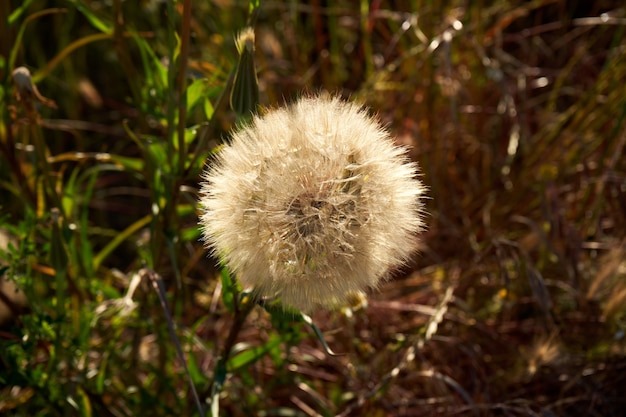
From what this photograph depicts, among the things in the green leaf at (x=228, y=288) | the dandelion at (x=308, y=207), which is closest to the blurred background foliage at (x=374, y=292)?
the green leaf at (x=228, y=288)

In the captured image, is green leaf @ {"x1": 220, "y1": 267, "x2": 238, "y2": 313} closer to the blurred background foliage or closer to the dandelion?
the blurred background foliage

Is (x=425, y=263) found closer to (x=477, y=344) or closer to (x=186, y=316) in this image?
(x=477, y=344)

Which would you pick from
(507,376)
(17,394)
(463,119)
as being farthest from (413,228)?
(463,119)

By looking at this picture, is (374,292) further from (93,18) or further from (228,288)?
(93,18)

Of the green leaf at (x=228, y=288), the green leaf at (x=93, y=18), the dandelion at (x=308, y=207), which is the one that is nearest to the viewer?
the dandelion at (x=308, y=207)

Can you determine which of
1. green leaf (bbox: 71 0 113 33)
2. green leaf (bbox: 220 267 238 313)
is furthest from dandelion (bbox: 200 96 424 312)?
green leaf (bbox: 71 0 113 33)

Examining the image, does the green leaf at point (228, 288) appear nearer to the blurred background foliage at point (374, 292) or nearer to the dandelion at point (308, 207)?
the blurred background foliage at point (374, 292)
